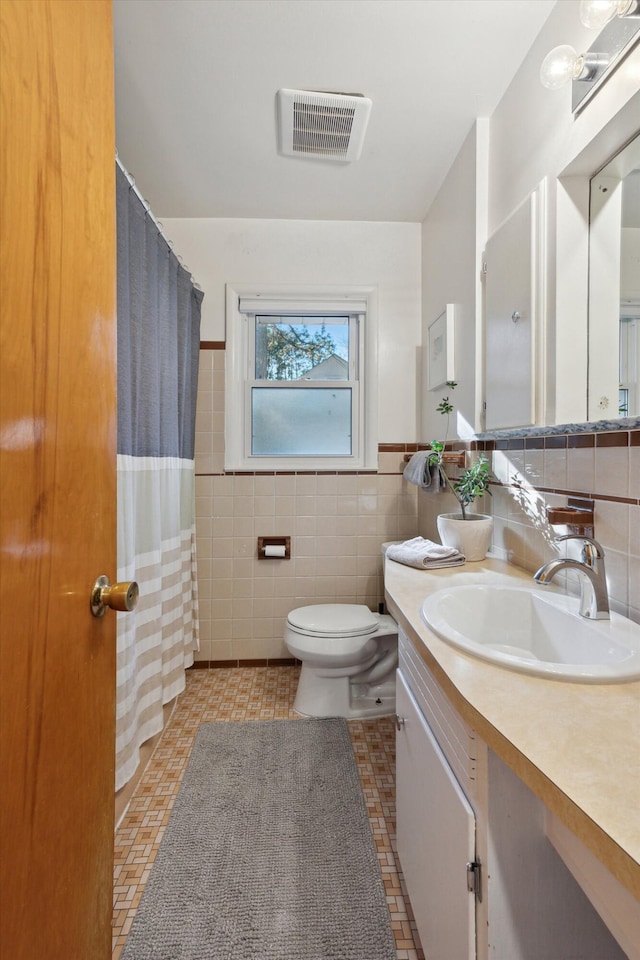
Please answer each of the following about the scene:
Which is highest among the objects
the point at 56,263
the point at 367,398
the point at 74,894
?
the point at 367,398

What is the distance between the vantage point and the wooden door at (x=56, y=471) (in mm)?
449

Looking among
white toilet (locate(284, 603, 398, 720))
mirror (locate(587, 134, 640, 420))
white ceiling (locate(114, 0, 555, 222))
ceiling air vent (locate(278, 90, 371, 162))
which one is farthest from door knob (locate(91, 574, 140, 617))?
ceiling air vent (locate(278, 90, 371, 162))

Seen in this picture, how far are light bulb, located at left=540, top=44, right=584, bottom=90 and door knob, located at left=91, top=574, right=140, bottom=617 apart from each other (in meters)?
1.35

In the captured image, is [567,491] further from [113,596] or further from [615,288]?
[113,596]

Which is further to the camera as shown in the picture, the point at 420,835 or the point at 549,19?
the point at 549,19

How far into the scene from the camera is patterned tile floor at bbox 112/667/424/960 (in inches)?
42.3

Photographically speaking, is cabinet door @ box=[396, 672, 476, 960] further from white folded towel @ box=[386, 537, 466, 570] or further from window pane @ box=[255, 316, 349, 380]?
window pane @ box=[255, 316, 349, 380]

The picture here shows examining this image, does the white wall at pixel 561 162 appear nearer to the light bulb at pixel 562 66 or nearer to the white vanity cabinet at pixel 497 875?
the light bulb at pixel 562 66

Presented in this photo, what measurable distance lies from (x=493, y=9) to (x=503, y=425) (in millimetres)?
1154

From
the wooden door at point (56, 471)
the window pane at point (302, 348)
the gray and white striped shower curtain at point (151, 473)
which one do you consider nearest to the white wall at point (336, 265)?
the window pane at point (302, 348)

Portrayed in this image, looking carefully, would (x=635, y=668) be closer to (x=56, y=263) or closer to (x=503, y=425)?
(x=503, y=425)

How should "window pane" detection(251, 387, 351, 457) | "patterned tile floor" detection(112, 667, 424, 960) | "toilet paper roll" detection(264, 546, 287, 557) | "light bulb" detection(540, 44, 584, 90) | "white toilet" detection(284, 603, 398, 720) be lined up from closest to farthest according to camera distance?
1. "light bulb" detection(540, 44, 584, 90)
2. "patterned tile floor" detection(112, 667, 424, 960)
3. "white toilet" detection(284, 603, 398, 720)
4. "toilet paper roll" detection(264, 546, 287, 557)
5. "window pane" detection(251, 387, 351, 457)

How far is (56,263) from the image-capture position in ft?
1.73

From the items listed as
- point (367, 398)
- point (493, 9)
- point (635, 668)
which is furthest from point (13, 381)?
point (367, 398)
